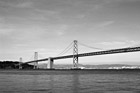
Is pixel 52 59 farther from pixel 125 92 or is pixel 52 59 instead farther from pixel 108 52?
pixel 125 92

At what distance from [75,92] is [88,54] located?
5712cm

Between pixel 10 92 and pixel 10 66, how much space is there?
520 feet

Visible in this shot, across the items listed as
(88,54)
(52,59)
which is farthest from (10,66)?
(88,54)

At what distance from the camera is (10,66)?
17188cm

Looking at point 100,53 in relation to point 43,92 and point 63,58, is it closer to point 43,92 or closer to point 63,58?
point 63,58

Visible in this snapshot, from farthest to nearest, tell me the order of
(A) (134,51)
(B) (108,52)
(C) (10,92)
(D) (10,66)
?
(D) (10,66), (B) (108,52), (A) (134,51), (C) (10,92)

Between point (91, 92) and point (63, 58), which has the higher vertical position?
point (63, 58)

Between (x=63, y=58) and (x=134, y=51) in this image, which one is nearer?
(x=134, y=51)

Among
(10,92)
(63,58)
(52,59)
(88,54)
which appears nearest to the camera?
(10,92)

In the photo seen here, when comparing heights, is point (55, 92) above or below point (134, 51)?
below

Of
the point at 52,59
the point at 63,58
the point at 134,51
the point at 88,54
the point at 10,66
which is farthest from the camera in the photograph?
the point at 10,66

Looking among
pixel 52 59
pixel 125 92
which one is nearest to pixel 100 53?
pixel 52 59

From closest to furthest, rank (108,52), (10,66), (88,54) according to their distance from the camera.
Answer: (108,52)
(88,54)
(10,66)

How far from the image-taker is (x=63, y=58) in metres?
85.9
